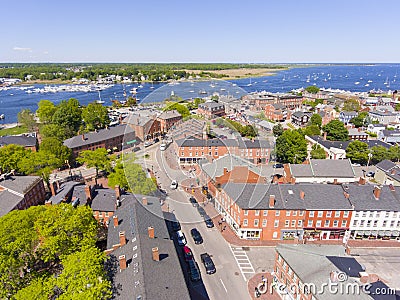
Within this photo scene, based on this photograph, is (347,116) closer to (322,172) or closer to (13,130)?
(322,172)

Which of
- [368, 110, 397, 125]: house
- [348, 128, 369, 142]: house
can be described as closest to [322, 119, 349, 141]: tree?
[348, 128, 369, 142]: house

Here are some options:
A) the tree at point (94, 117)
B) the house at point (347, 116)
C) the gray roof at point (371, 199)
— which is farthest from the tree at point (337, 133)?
the tree at point (94, 117)

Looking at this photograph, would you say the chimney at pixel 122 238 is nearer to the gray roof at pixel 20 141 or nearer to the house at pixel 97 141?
the house at pixel 97 141

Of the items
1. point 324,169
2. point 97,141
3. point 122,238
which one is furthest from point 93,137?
point 324,169

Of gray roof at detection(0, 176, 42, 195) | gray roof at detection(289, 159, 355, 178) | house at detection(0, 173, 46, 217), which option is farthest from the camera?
gray roof at detection(289, 159, 355, 178)

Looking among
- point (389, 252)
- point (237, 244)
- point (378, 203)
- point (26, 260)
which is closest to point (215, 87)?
point (237, 244)

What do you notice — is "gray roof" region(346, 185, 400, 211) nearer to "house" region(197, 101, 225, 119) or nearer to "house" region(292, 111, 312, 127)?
"house" region(197, 101, 225, 119)

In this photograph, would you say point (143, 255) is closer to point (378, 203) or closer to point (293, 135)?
point (378, 203)

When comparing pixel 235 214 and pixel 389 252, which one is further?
pixel 235 214
